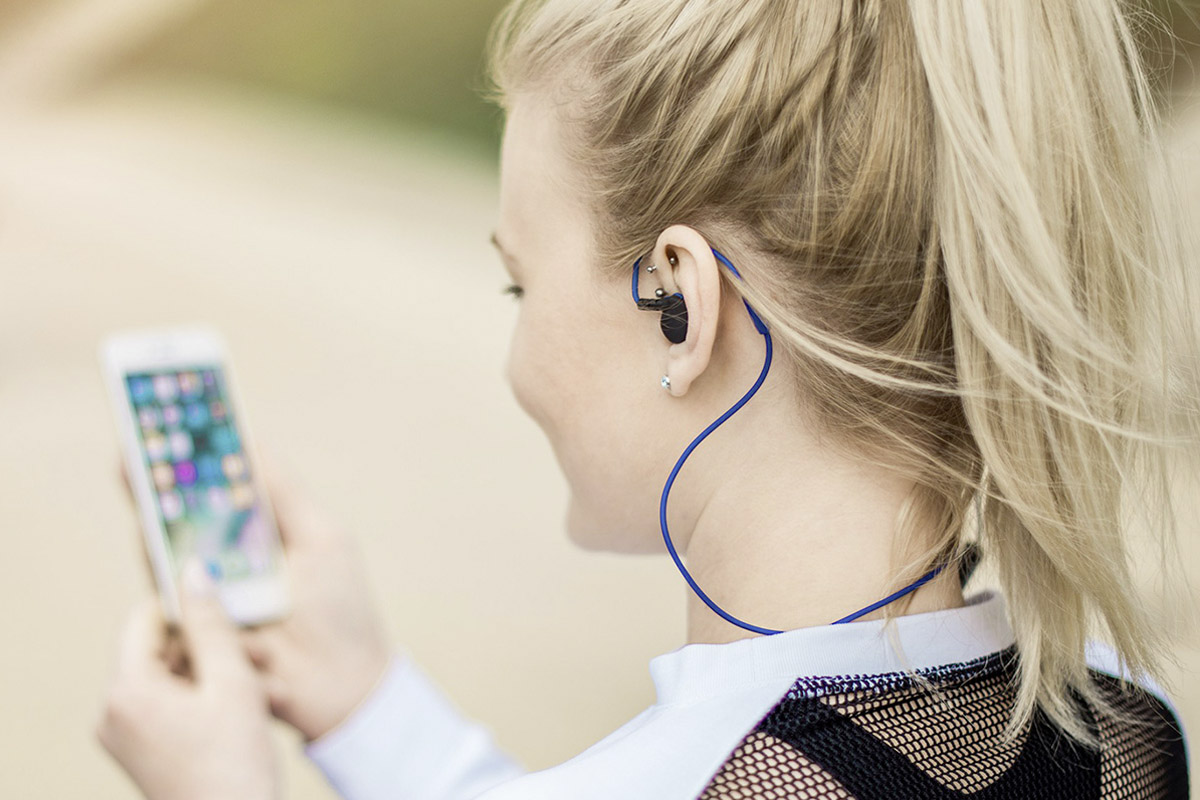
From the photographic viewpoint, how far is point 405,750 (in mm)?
987

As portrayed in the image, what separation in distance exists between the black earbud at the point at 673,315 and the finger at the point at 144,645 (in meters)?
0.50

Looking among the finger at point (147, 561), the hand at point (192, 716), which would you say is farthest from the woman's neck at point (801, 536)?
the finger at point (147, 561)

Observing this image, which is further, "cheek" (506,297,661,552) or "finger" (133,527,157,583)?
"finger" (133,527,157,583)

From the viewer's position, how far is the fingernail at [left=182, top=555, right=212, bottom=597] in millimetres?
919

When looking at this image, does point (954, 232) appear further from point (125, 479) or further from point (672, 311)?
point (125, 479)

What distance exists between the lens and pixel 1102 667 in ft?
2.60

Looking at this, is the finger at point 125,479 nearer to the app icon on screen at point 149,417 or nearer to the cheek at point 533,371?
the app icon on screen at point 149,417

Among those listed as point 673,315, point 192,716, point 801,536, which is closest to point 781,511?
point 801,536

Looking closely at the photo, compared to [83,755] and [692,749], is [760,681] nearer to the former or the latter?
[692,749]

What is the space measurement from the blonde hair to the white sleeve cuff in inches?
20.0

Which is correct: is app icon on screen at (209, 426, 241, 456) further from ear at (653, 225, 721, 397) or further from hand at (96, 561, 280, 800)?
ear at (653, 225, 721, 397)

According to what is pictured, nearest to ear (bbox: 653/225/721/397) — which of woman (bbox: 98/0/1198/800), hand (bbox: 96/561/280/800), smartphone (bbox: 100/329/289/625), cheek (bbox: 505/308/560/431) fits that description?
woman (bbox: 98/0/1198/800)

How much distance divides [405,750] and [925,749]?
1.84 feet

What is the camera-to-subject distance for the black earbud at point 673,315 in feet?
2.17
